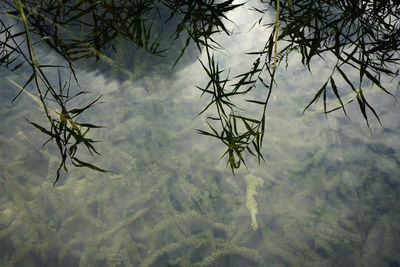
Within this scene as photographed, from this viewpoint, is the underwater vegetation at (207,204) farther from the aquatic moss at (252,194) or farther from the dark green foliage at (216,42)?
the dark green foliage at (216,42)

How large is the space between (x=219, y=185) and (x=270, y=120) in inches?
25.4

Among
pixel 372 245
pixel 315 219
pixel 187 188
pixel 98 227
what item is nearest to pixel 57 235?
pixel 98 227

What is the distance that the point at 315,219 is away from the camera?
1488 mm

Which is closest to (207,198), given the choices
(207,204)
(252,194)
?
(207,204)

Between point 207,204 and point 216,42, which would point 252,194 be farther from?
point 216,42

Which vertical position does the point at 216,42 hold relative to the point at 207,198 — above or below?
above

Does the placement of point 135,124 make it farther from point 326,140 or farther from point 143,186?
point 326,140

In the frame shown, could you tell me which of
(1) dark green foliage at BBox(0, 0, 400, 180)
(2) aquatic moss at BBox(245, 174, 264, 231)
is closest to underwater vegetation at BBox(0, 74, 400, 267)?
(2) aquatic moss at BBox(245, 174, 264, 231)

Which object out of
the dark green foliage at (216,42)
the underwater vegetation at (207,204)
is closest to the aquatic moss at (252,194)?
the underwater vegetation at (207,204)

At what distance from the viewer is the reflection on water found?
1427mm

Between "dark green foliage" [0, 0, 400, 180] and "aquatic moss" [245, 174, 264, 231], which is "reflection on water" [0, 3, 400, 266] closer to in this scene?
"aquatic moss" [245, 174, 264, 231]

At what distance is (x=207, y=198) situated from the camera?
1641 mm

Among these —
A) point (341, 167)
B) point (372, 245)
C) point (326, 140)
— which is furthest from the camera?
point (326, 140)

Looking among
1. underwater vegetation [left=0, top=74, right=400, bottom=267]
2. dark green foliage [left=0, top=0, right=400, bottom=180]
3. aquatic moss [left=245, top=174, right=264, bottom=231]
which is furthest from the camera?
A: aquatic moss [left=245, top=174, right=264, bottom=231]
